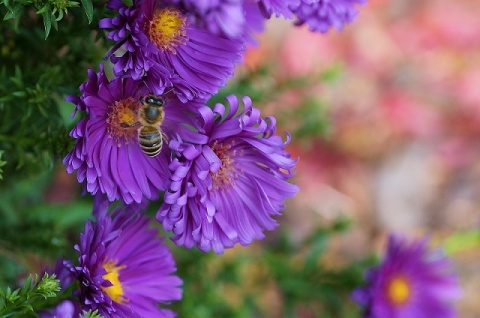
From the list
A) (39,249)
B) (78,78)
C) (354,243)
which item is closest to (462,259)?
(354,243)

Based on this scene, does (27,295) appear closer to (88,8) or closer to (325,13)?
(88,8)

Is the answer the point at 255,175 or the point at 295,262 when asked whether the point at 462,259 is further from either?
the point at 255,175

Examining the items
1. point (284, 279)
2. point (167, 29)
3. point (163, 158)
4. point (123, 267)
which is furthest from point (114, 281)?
point (284, 279)

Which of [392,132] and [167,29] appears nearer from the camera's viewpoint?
[167,29]

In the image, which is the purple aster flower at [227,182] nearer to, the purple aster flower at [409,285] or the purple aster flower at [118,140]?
the purple aster flower at [118,140]

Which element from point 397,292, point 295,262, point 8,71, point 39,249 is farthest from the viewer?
point 295,262

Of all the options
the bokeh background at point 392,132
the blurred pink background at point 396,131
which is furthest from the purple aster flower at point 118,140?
the blurred pink background at point 396,131

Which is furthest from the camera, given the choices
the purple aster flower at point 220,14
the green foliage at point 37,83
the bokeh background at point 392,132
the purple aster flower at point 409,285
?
the bokeh background at point 392,132
